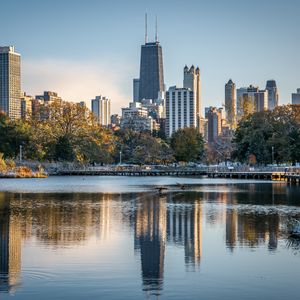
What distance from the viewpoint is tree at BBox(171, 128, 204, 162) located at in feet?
487

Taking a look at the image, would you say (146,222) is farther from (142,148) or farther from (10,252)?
(142,148)

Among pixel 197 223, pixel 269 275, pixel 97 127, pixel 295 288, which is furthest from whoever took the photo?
pixel 97 127

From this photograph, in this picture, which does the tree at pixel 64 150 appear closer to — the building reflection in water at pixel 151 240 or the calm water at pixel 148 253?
the building reflection in water at pixel 151 240

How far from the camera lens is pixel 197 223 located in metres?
39.2

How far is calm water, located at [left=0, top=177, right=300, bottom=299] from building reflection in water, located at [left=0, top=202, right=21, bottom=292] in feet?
0.12

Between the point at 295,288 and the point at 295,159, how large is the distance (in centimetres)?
8869

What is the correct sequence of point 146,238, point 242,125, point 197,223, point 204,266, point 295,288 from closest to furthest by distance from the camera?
1. point 295,288
2. point 204,266
3. point 146,238
4. point 197,223
5. point 242,125

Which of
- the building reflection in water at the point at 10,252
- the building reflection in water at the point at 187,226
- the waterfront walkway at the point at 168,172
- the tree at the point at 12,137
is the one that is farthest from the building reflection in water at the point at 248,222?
the tree at the point at 12,137

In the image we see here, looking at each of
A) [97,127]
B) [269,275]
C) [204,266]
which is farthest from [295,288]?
[97,127]

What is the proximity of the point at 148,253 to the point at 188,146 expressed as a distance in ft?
398

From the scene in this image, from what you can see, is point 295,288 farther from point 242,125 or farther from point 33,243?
point 242,125

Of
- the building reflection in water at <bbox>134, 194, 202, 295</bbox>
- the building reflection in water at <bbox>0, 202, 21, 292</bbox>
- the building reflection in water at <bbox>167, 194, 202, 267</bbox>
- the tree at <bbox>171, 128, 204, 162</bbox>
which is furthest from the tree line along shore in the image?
the building reflection in water at <bbox>0, 202, 21, 292</bbox>

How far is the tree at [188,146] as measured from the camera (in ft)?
487

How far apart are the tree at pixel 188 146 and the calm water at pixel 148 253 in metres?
99.1
